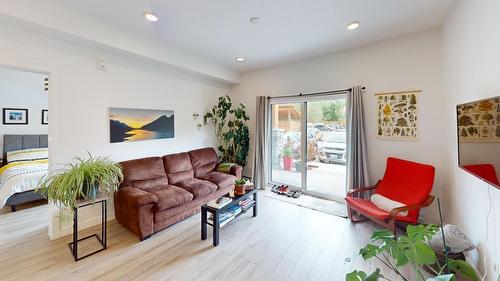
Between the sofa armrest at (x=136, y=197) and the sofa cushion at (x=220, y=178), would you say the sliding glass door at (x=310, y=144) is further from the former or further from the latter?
the sofa armrest at (x=136, y=197)

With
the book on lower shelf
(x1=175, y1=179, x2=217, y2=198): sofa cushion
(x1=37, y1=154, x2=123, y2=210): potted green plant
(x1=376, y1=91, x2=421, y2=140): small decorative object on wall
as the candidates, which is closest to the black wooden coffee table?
the book on lower shelf

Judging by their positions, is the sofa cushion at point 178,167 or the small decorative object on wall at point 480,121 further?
the sofa cushion at point 178,167

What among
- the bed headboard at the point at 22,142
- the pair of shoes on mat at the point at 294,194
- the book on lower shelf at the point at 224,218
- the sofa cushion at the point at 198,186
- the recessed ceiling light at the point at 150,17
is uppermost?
the recessed ceiling light at the point at 150,17

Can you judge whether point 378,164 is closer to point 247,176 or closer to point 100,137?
point 247,176

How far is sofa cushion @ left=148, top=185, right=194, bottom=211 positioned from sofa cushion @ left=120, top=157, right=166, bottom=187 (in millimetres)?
304

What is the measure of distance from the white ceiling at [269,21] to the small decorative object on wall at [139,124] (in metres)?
1.18

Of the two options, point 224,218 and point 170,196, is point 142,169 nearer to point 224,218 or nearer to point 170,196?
point 170,196

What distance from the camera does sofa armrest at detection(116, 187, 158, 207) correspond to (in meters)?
2.49

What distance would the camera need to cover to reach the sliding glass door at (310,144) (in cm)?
381

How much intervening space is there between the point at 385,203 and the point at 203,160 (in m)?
3.13

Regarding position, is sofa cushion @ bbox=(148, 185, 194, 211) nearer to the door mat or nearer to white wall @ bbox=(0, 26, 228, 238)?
white wall @ bbox=(0, 26, 228, 238)

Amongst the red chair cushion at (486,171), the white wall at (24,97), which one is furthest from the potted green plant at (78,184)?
the white wall at (24,97)

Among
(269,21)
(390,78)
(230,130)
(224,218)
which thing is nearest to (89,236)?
(224,218)

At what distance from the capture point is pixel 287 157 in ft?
15.0
